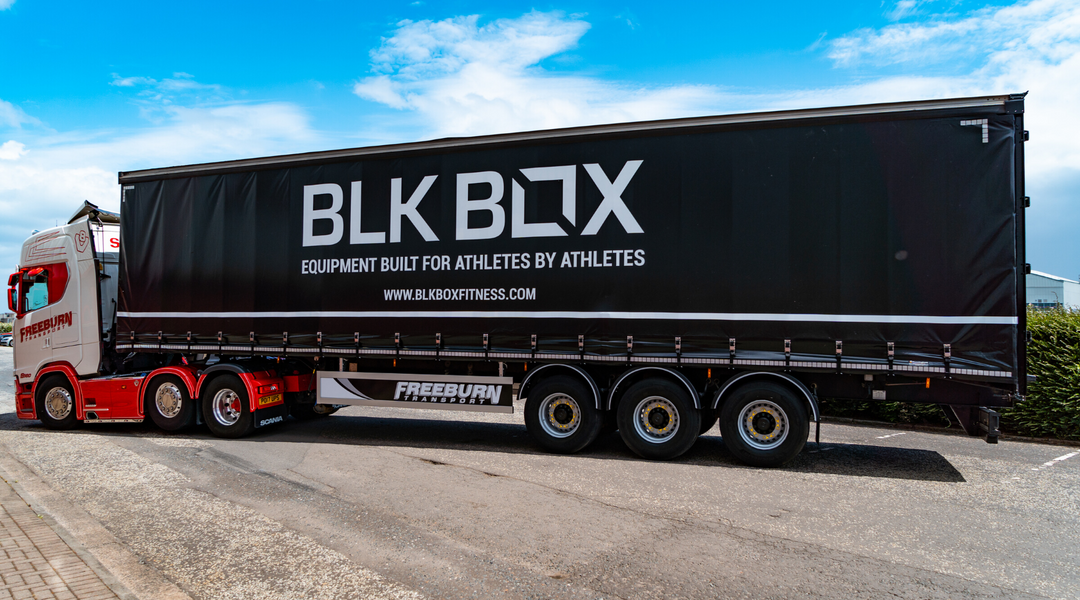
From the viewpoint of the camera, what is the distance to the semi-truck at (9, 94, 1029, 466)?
7117 mm

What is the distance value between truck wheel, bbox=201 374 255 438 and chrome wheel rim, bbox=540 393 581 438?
440 cm

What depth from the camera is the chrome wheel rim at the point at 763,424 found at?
762 centimetres

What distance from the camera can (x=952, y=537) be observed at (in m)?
5.26

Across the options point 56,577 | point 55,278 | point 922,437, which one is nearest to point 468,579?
point 56,577

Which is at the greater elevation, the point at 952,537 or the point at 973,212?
the point at 973,212

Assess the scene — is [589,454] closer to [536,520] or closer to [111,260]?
[536,520]

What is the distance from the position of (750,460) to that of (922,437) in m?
3.87

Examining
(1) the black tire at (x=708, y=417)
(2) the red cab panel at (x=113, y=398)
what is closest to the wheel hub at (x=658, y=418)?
(1) the black tire at (x=708, y=417)

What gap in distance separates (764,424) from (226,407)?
25.0 ft

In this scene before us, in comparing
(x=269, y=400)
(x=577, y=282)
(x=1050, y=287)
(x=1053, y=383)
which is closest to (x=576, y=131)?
(x=577, y=282)

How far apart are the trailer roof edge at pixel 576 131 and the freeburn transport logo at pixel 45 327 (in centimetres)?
242

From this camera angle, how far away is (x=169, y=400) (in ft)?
33.0

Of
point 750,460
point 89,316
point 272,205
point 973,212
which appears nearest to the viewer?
point 973,212

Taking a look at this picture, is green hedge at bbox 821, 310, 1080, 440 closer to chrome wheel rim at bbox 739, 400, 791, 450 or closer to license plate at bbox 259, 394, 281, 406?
chrome wheel rim at bbox 739, 400, 791, 450
